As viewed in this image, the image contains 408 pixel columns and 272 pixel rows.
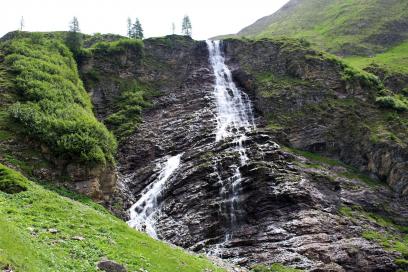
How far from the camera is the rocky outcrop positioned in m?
65.7

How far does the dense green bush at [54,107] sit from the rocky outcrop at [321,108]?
2847 cm

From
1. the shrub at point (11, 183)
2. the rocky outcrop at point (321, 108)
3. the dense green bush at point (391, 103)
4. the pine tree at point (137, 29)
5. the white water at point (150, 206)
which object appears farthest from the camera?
the pine tree at point (137, 29)

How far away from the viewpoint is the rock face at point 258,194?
47.0 meters

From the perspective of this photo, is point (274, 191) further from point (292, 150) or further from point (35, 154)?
point (35, 154)

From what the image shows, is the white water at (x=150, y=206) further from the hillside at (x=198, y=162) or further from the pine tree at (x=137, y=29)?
the pine tree at (x=137, y=29)

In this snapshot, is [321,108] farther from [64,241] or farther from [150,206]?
[64,241]

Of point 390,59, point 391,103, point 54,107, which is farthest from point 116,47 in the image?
point 390,59

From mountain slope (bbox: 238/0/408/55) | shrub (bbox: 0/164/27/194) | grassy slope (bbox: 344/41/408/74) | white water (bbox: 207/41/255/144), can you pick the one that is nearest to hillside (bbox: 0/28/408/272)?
shrub (bbox: 0/164/27/194)

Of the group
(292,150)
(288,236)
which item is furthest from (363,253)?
(292,150)

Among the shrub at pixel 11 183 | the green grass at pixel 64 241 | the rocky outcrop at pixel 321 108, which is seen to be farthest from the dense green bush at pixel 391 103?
the shrub at pixel 11 183

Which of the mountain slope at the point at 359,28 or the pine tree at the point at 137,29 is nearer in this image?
the pine tree at the point at 137,29

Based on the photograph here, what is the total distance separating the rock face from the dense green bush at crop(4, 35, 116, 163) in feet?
24.1

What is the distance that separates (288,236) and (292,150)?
67.3 ft

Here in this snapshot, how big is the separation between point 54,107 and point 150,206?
16.7m
